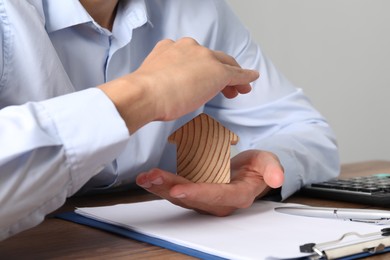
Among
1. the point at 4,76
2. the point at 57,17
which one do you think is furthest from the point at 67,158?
the point at 57,17

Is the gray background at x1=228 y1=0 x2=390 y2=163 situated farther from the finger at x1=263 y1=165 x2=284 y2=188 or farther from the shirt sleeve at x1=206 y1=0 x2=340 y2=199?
the finger at x1=263 y1=165 x2=284 y2=188

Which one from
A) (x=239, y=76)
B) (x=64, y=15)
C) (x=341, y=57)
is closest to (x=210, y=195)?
(x=239, y=76)

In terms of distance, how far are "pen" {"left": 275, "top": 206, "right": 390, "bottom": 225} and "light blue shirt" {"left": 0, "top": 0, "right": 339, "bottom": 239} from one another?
165 mm

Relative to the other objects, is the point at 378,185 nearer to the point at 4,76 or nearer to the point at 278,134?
the point at 278,134

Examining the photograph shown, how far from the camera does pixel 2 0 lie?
0.98 metres

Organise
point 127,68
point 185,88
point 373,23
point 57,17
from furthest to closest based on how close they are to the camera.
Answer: point 373,23, point 127,68, point 57,17, point 185,88

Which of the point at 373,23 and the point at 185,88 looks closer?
the point at 185,88

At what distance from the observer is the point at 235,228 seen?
0.80 meters

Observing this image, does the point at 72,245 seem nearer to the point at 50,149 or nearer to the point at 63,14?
the point at 50,149

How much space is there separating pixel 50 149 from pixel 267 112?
79 cm

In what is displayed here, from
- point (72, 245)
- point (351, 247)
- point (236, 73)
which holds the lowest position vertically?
point (72, 245)

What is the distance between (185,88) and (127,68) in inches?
18.0

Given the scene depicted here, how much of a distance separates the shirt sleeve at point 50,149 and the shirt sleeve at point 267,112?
0.58 meters

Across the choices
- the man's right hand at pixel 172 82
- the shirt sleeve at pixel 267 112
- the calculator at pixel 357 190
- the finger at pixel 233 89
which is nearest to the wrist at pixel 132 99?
the man's right hand at pixel 172 82
